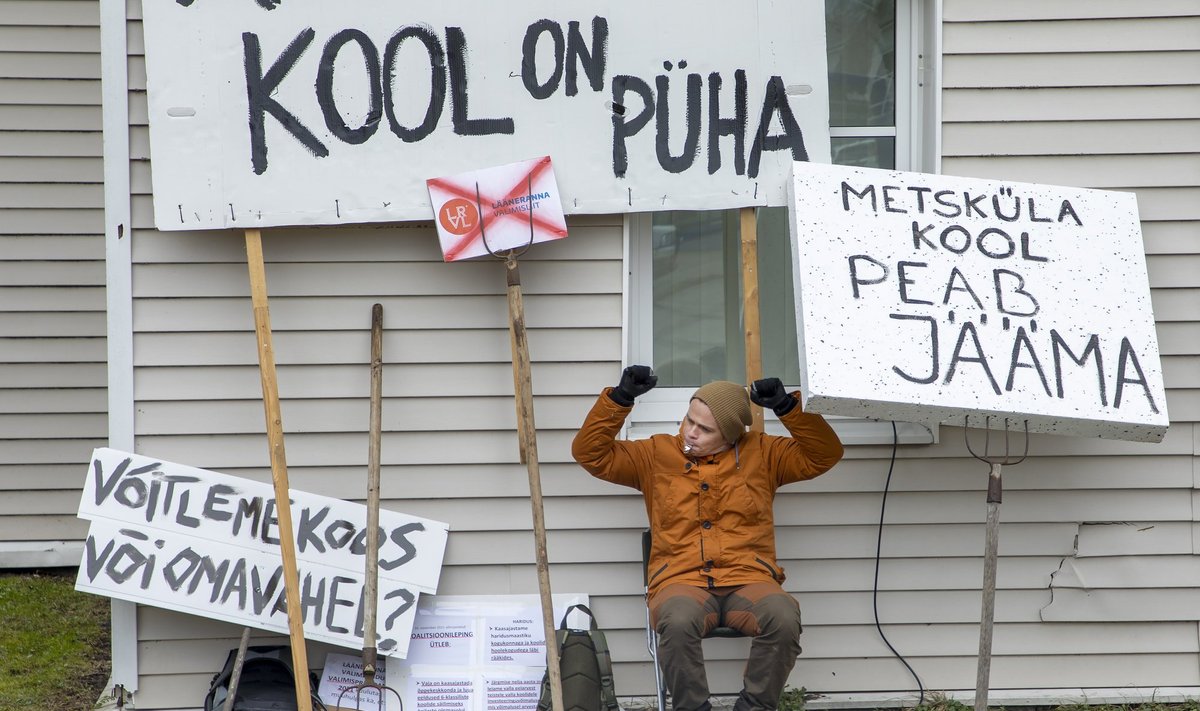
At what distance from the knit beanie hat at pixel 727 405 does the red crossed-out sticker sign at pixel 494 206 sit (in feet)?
2.56

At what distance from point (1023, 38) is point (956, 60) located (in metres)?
0.26

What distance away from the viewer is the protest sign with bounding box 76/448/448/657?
12.6 feet

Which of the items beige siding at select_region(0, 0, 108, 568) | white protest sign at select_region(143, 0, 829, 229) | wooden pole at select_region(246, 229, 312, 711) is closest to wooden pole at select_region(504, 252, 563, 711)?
white protest sign at select_region(143, 0, 829, 229)

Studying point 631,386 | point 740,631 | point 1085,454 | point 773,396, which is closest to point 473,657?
point 740,631

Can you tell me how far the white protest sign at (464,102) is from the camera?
385 cm

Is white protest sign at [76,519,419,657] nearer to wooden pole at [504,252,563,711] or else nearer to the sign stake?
wooden pole at [504,252,563,711]

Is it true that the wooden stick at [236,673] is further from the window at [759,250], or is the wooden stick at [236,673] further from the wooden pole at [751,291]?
the wooden pole at [751,291]

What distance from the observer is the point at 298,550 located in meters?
3.92

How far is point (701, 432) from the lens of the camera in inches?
145

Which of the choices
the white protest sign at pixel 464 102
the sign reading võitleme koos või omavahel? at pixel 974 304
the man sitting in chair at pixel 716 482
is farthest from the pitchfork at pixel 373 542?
the sign reading võitleme koos või omavahel? at pixel 974 304

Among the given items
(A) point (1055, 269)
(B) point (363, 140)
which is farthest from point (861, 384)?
(B) point (363, 140)

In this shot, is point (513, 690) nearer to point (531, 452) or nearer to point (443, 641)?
point (443, 641)

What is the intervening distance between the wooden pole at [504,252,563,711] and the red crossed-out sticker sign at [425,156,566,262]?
11 cm

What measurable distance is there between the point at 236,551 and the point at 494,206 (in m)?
1.52
